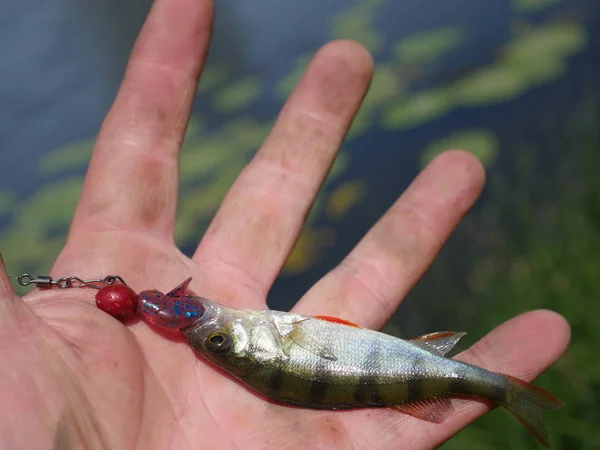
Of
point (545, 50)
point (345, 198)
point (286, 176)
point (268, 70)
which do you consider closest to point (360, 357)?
point (286, 176)

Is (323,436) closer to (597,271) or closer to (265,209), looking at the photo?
(265,209)

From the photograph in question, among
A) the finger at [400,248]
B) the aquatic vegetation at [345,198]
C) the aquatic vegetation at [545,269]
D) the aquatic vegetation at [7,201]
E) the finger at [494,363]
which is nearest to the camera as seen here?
the finger at [494,363]

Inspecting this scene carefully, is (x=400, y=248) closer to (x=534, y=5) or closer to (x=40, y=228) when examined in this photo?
(x=40, y=228)

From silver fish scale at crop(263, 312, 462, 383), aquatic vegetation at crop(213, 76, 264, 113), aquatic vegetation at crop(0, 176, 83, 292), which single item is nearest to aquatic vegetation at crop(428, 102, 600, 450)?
silver fish scale at crop(263, 312, 462, 383)

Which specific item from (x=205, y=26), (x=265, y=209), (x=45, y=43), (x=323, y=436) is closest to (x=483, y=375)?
(x=323, y=436)

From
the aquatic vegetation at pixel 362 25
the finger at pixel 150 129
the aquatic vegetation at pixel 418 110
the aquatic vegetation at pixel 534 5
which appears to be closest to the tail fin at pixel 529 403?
the finger at pixel 150 129

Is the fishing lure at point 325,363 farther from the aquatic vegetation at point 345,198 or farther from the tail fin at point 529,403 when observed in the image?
the aquatic vegetation at point 345,198

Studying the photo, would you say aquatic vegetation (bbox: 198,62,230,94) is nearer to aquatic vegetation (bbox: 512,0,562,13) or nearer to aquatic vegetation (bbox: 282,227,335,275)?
aquatic vegetation (bbox: 282,227,335,275)
